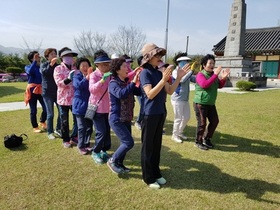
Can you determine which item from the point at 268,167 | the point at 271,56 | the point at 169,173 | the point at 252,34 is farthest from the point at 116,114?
the point at 252,34

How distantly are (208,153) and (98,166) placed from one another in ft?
6.88

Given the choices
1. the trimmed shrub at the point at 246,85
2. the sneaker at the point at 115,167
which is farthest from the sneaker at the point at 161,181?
the trimmed shrub at the point at 246,85

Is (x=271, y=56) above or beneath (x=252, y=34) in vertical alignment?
beneath

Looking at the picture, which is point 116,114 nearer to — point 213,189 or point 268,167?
point 213,189

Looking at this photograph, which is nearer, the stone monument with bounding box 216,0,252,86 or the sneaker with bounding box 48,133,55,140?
the sneaker with bounding box 48,133,55,140

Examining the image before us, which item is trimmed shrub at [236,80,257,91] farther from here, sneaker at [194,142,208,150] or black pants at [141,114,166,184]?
black pants at [141,114,166,184]

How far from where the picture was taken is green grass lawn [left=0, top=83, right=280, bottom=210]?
2928 mm

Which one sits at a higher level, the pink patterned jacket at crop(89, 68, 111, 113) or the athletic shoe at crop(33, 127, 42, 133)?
the pink patterned jacket at crop(89, 68, 111, 113)

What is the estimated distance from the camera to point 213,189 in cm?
326

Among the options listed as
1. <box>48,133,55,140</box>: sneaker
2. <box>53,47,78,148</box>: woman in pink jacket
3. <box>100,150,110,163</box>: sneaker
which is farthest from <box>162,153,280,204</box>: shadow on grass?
<box>48,133,55,140</box>: sneaker

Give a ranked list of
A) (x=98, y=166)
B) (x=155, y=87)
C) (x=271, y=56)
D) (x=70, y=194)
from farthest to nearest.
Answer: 1. (x=271, y=56)
2. (x=98, y=166)
3. (x=70, y=194)
4. (x=155, y=87)

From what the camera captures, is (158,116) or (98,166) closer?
(158,116)

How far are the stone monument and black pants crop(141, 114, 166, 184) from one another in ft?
56.1

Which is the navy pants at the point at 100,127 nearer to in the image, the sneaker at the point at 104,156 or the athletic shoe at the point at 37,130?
the sneaker at the point at 104,156
